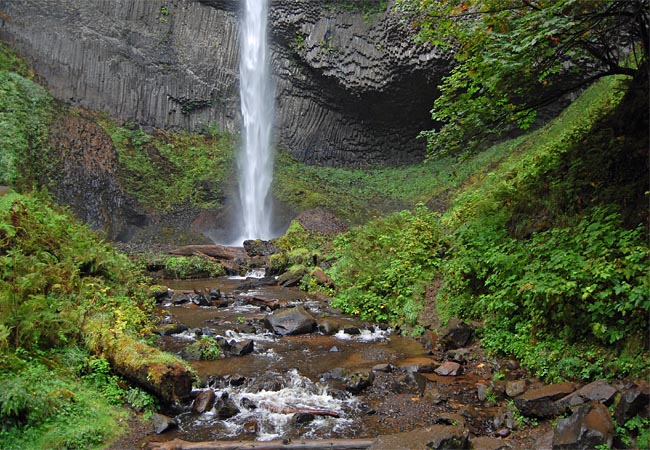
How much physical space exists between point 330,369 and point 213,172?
20.8 m

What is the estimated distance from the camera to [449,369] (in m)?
6.09

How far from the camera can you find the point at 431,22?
22.0 ft

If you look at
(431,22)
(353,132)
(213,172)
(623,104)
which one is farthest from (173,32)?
(623,104)

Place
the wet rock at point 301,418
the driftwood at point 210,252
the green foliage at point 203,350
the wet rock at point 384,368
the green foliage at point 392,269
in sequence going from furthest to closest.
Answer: the driftwood at point 210,252, the green foliage at point 392,269, the green foliage at point 203,350, the wet rock at point 384,368, the wet rock at point 301,418

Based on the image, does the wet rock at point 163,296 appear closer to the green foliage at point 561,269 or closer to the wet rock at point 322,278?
the wet rock at point 322,278

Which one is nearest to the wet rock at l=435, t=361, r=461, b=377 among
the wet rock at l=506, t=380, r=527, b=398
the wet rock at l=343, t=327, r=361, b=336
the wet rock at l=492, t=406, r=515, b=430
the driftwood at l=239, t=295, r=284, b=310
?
the wet rock at l=506, t=380, r=527, b=398

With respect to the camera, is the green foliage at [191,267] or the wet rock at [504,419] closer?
the wet rock at [504,419]

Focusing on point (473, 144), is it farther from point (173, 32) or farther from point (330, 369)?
point (173, 32)

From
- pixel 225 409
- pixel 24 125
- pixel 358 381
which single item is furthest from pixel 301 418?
pixel 24 125

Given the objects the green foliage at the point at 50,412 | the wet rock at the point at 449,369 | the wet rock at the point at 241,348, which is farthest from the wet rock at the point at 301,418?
the wet rock at the point at 241,348

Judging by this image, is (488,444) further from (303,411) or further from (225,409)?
(225,409)

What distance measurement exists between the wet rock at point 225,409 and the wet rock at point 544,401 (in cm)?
305

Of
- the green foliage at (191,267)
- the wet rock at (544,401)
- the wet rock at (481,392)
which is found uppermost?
the wet rock at (544,401)

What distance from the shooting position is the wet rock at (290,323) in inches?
327
